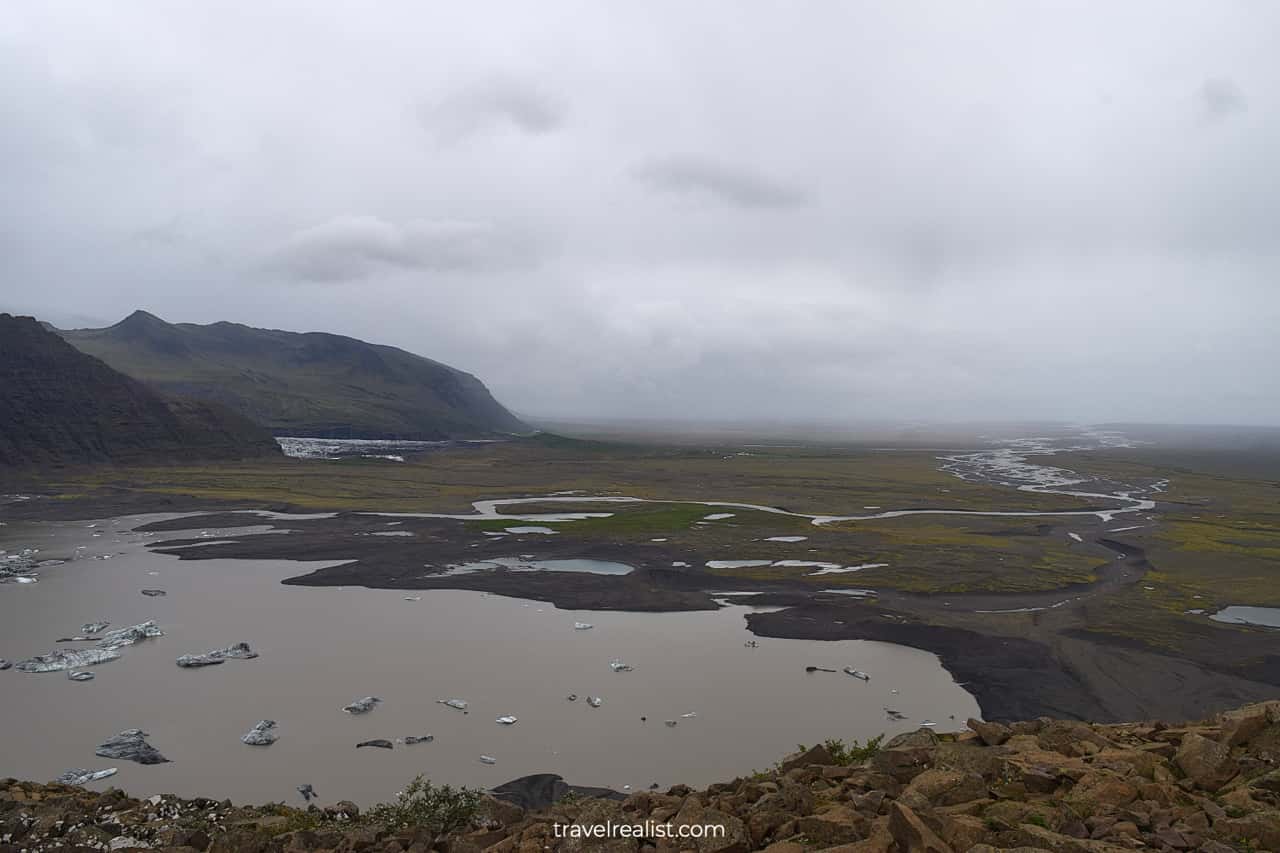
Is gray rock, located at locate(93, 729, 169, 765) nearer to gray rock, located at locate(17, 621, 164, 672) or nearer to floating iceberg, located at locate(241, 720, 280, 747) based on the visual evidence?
floating iceberg, located at locate(241, 720, 280, 747)

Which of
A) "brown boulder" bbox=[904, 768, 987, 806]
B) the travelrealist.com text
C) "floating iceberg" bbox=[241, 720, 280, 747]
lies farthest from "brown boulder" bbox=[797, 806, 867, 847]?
"floating iceberg" bbox=[241, 720, 280, 747]

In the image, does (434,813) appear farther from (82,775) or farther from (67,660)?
(67,660)

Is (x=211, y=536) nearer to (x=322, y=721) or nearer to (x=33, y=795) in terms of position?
(x=322, y=721)

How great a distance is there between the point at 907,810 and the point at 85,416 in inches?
5101

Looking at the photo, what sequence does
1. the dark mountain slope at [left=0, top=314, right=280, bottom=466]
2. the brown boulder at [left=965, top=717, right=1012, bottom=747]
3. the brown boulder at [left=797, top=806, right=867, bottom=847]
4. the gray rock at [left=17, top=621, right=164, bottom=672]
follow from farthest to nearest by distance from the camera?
the dark mountain slope at [left=0, top=314, right=280, bottom=466], the gray rock at [left=17, top=621, right=164, bottom=672], the brown boulder at [left=965, top=717, right=1012, bottom=747], the brown boulder at [left=797, top=806, right=867, bottom=847]

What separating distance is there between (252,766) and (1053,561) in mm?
48434

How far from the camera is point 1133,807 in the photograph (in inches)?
374

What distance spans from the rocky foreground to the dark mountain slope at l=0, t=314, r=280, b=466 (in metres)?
107

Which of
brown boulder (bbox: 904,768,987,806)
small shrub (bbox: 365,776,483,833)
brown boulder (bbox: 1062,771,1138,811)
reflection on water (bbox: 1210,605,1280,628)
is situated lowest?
reflection on water (bbox: 1210,605,1280,628)

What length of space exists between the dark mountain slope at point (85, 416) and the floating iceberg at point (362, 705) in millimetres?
98438

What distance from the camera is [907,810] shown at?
8.78 metres

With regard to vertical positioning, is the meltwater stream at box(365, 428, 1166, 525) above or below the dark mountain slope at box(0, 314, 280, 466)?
below

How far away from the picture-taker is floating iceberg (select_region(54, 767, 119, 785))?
17.6m

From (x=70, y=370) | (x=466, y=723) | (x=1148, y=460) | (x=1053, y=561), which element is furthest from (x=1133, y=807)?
(x=1148, y=460)
